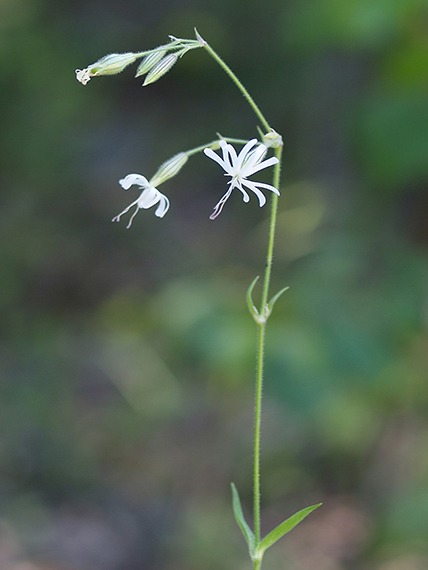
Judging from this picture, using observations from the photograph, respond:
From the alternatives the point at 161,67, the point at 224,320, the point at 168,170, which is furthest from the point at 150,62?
the point at 224,320

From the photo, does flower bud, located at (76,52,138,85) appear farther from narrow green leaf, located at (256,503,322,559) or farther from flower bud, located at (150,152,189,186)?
narrow green leaf, located at (256,503,322,559)

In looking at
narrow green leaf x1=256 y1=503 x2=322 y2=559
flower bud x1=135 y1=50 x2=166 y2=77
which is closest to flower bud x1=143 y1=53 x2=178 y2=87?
flower bud x1=135 y1=50 x2=166 y2=77

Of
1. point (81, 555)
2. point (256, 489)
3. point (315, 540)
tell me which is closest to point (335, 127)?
point (315, 540)

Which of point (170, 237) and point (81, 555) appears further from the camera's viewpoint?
point (170, 237)

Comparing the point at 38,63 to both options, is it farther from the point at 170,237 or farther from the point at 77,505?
the point at 77,505

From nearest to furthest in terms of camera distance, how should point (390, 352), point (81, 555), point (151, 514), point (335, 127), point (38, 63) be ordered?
A: point (390, 352) → point (81, 555) → point (151, 514) → point (38, 63) → point (335, 127)

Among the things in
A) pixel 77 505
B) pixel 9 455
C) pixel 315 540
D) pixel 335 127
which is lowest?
pixel 315 540

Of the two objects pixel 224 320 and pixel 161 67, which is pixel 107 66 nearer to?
pixel 161 67

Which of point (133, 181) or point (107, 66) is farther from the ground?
point (107, 66)
